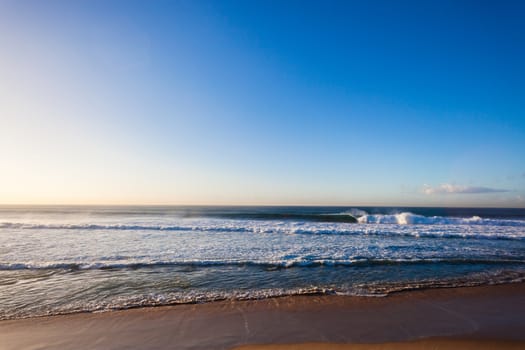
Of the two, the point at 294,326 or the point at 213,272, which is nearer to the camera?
the point at 294,326

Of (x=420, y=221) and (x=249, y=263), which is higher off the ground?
A: (x=249, y=263)

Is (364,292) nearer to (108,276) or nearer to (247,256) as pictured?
(247,256)

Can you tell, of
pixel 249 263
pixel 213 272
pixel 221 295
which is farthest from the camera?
pixel 249 263

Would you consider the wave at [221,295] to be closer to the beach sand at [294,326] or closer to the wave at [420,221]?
the beach sand at [294,326]

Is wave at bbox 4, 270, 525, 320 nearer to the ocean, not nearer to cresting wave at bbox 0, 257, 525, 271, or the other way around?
the ocean

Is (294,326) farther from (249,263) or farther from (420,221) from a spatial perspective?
(420,221)

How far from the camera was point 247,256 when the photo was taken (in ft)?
34.0

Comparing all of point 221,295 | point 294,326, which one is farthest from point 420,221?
point 294,326

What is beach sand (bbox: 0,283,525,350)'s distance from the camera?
4.09 m

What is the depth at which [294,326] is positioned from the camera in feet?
15.2

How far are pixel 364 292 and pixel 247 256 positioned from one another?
5.12 meters

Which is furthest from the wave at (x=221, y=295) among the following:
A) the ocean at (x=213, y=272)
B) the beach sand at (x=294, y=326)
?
the beach sand at (x=294, y=326)

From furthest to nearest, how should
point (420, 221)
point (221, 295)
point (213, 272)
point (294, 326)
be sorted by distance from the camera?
point (420, 221) < point (213, 272) < point (221, 295) < point (294, 326)

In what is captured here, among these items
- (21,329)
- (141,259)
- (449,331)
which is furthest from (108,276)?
(449,331)
